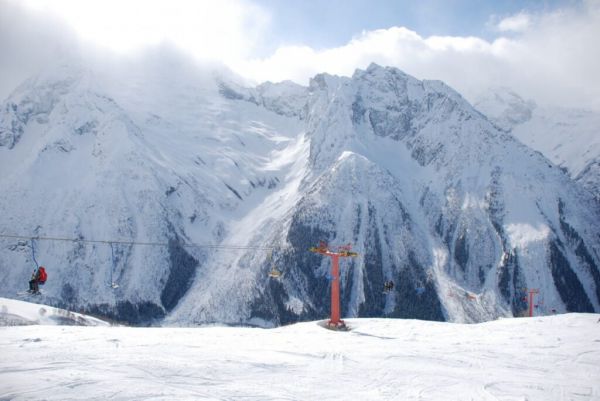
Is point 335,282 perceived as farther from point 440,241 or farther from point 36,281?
point 440,241

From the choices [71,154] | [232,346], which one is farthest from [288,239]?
[232,346]

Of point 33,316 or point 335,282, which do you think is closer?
point 335,282

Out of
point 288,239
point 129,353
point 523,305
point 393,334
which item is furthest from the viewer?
point 288,239

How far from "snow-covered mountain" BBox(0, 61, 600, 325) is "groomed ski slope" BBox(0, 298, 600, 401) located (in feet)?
349

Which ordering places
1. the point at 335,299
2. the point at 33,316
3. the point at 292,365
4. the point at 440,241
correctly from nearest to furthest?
the point at 292,365 → the point at 335,299 → the point at 33,316 → the point at 440,241

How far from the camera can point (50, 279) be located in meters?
154

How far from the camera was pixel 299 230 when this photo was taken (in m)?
162

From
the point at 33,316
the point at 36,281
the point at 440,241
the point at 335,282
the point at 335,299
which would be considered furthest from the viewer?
the point at 440,241

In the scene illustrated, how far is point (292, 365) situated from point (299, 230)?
131579mm

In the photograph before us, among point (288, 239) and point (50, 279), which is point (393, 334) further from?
point (50, 279)

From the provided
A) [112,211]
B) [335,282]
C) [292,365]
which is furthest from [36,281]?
[112,211]

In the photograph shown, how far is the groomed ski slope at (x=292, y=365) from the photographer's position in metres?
24.6

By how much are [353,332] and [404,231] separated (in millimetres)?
122264

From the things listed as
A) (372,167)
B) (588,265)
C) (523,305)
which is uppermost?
(372,167)
